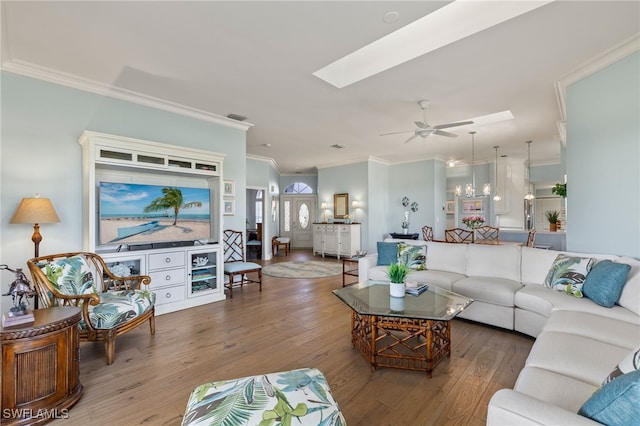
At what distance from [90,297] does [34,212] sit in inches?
46.3

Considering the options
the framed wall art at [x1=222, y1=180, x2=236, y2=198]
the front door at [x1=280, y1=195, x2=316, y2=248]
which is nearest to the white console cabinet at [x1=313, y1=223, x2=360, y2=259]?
the front door at [x1=280, y1=195, x2=316, y2=248]

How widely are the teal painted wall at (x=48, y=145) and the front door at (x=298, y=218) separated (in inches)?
270

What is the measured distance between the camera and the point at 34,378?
70.4 inches

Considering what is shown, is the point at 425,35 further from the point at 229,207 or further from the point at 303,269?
the point at 303,269

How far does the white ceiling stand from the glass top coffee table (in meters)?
2.50

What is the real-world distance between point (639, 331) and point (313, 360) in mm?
2497

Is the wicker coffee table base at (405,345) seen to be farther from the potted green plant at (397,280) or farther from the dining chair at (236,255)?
the dining chair at (236,255)

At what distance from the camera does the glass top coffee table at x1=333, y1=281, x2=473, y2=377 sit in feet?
7.64

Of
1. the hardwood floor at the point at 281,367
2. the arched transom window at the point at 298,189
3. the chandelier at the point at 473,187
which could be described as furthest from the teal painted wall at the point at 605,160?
the arched transom window at the point at 298,189

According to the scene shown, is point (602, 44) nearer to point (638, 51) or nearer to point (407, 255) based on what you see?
point (638, 51)

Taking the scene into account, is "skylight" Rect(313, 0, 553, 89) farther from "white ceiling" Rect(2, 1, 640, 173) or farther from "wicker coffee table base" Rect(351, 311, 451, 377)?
"wicker coffee table base" Rect(351, 311, 451, 377)

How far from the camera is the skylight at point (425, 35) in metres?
2.41

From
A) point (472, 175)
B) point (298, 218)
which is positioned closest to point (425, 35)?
point (472, 175)

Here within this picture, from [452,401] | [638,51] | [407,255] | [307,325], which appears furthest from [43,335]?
[638,51]
